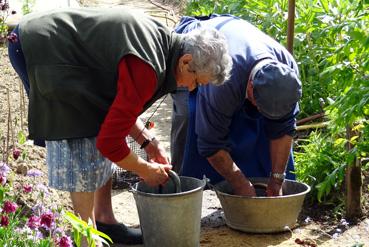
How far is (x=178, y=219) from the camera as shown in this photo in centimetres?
384

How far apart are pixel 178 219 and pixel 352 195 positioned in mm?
1160

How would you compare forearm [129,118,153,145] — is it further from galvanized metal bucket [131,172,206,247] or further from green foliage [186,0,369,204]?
green foliage [186,0,369,204]

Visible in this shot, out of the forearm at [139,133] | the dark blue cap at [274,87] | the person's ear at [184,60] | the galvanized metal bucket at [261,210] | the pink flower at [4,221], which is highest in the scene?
the person's ear at [184,60]

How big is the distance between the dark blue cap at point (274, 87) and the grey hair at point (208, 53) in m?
0.44

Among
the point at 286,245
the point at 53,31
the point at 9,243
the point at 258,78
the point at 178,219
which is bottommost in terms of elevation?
the point at 286,245

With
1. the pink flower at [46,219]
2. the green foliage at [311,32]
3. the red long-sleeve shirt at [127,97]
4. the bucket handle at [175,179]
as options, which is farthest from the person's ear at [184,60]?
the green foliage at [311,32]

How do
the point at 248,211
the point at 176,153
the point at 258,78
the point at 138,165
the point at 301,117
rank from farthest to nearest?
1. the point at 301,117
2. the point at 176,153
3. the point at 248,211
4. the point at 258,78
5. the point at 138,165

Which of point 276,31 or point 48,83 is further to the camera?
point 276,31

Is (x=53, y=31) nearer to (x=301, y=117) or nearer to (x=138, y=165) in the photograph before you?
(x=138, y=165)

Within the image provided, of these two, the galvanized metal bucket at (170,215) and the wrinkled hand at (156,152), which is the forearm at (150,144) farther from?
the galvanized metal bucket at (170,215)

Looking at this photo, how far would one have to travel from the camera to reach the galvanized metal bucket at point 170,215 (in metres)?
3.77

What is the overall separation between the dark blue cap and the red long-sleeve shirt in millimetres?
698

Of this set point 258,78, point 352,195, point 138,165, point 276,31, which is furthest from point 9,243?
point 276,31

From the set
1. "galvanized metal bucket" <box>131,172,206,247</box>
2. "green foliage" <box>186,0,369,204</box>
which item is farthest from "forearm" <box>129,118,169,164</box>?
"green foliage" <box>186,0,369,204</box>
